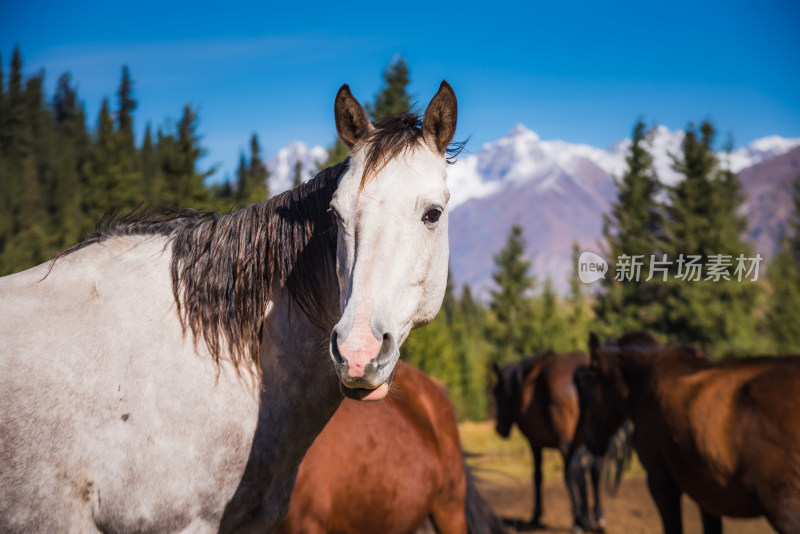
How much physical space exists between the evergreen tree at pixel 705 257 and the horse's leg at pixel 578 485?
1108cm

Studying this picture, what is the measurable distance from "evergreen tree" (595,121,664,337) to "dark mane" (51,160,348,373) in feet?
64.7

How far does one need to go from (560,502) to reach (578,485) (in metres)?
2.86

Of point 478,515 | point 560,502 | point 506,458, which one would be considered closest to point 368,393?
point 478,515

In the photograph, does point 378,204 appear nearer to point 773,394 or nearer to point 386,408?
point 386,408

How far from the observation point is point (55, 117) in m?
66.6

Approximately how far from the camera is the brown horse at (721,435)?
3.73 meters

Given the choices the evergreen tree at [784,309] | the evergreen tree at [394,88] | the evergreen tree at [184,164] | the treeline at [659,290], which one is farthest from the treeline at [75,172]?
the evergreen tree at [784,309]

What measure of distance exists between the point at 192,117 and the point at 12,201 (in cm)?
2495

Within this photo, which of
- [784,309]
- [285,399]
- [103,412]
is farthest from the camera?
[784,309]

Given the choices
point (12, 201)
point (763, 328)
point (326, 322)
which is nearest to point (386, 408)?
point (326, 322)

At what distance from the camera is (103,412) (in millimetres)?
1700

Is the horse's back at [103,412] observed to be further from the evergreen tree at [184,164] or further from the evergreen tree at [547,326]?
the evergreen tree at [547,326]

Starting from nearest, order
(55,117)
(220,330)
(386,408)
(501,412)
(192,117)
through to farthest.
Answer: (220,330)
(386,408)
(501,412)
(192,117)
(55,117)

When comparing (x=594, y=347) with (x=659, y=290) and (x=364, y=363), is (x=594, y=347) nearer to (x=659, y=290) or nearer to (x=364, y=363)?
(x=364, y=363)
